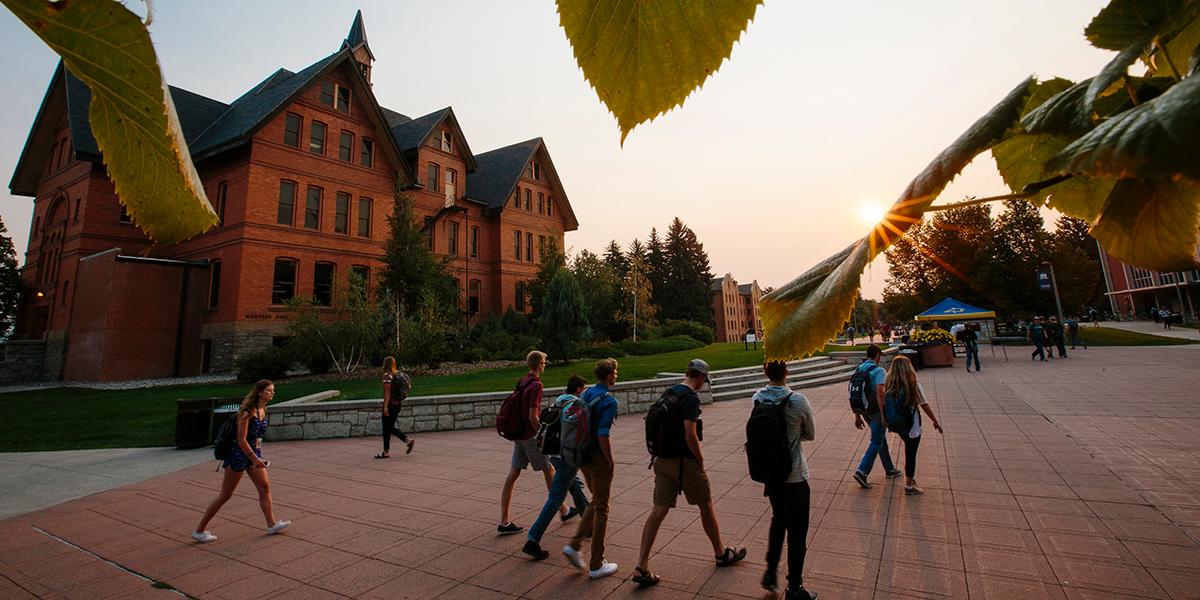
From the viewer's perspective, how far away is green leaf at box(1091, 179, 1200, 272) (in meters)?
0.62

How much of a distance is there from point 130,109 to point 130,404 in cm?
2266

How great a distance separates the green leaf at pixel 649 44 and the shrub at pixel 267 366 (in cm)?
2458

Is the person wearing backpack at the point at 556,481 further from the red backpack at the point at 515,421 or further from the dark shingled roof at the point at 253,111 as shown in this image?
the dark shingled roof at the point at 253,111

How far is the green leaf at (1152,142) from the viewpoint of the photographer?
249 millimetres

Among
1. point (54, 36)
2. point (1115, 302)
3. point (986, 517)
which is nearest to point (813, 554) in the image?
point (986, 517)

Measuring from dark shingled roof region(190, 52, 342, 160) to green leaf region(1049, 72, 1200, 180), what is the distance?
27864mm

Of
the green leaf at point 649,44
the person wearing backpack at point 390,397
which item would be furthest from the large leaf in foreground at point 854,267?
the person wearing backpack at point 390,397

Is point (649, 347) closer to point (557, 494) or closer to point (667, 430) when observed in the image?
point (557, 494)

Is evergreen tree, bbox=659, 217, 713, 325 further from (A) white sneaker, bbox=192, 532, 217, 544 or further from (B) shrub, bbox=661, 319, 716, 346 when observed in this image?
(A) white sneaker, bbox=192, 532, 217, 544

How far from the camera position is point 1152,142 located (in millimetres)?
273

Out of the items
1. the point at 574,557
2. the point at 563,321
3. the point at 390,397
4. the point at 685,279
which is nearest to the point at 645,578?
the point at 574,557

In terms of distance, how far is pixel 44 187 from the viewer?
963 inches

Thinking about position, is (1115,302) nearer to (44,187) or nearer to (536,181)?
(536,181)

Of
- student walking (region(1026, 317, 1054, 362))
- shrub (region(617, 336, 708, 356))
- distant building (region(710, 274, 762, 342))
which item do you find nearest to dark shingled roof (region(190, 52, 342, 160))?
shrub (region(617, 336, 708, 356))
